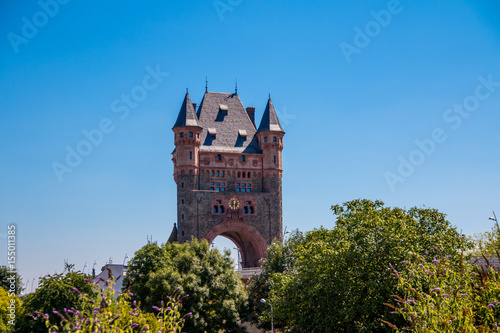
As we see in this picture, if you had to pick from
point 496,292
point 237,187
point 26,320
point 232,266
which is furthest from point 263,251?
point 496,292

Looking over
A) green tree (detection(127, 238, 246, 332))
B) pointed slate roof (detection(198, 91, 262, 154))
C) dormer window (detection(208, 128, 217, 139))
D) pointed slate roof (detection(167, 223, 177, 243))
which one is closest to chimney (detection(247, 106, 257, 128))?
pointed slate roof (detection(198, 91, 262, 154))

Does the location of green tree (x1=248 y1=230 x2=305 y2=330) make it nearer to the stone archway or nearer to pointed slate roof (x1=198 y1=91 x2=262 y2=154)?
the stone archway

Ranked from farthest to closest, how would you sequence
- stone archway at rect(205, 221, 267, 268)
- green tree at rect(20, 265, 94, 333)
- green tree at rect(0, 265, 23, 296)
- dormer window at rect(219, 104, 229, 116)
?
dormer window at rect(219, 104, 229, 116) → green tree at rect(0, 265, 23, 296) → stone archway at rect(205, 221, 267, 268) → green tree at rect(20, 265, 94, 333)

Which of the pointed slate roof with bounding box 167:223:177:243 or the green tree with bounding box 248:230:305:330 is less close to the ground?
the pointed slate roof with bounding box 167:223:177:243

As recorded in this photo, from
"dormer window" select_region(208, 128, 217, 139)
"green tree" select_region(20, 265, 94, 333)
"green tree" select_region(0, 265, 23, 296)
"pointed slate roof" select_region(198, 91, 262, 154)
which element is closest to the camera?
"green tree" select_region(20, 265, 94, 333)

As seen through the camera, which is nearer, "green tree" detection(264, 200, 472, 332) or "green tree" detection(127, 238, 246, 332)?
"green tree" detection(264, 200, 472, 332)

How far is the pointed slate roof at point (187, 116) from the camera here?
269 feet

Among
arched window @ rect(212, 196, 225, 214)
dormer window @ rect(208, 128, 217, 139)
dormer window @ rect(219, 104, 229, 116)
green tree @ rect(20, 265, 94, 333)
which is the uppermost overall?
dormer window @ rect(219, 104, 229, 116)

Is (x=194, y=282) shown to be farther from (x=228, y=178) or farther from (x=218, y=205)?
(x=228, y=178)

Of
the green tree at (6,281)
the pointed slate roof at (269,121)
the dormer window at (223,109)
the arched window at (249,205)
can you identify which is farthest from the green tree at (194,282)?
the green tree at (6,281)

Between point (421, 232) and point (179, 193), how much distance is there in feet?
141

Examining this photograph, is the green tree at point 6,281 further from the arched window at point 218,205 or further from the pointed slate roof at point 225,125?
the pointed slate roof at point 225,125

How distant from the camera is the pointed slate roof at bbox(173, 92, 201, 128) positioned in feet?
269

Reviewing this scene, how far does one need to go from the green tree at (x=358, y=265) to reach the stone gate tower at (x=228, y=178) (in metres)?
36.1
